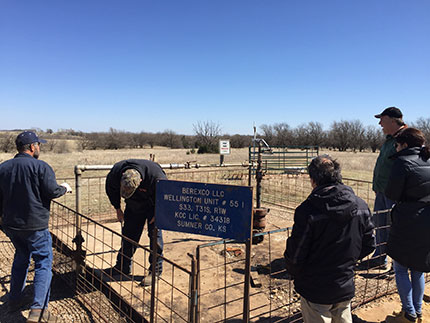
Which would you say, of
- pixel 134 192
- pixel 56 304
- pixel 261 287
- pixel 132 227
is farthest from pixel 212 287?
pixel 56 304

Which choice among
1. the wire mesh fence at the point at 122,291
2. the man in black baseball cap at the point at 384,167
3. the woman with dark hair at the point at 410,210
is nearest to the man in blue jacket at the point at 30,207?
the wire mesh fence at the point at 122,291

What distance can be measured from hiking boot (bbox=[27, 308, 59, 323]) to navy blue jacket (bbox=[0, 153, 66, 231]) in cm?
77

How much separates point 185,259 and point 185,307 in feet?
4.32

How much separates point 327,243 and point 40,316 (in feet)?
8.92

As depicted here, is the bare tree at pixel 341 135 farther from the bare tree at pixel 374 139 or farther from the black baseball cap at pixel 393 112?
the black baseball cap at pixel 393 112

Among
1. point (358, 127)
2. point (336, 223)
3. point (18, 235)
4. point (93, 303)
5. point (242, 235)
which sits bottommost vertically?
point (93, 303)

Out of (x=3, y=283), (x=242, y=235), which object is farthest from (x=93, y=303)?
(x=242, y=235)

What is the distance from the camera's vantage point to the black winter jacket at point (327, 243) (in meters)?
1.86

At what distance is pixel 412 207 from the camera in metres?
2.63

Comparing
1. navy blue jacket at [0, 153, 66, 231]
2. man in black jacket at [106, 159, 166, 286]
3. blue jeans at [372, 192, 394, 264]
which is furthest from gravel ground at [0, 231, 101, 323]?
blue jeans at [372, 192, 394, 264]

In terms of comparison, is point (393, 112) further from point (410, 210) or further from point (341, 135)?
point (341, 135)

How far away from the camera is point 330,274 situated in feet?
6.40

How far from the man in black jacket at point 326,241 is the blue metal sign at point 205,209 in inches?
13.9

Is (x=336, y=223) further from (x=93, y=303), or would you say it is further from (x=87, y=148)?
A: (x=87, y=148)
